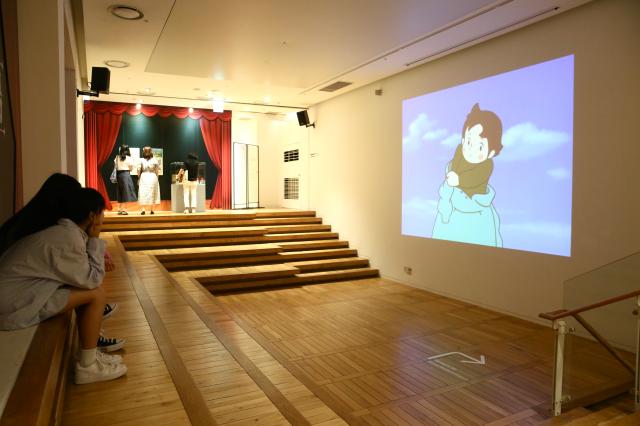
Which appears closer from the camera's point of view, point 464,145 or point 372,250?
point 464,145

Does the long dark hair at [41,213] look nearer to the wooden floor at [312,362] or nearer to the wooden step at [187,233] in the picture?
the wooden floor at [312,362]

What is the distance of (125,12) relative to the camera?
468cm

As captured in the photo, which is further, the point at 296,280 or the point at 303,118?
the point at 303,118

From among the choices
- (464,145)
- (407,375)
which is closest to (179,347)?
(407,375)

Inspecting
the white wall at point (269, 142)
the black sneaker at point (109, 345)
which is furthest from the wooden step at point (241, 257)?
the black sneaker at point (109, 345)

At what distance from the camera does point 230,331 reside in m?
4.01

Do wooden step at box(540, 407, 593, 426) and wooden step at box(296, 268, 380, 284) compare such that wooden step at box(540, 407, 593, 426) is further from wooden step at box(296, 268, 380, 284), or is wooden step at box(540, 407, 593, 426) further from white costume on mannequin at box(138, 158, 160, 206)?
white costume on mannequin at box(138, 158, 160, 206)

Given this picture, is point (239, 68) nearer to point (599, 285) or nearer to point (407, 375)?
point (407, 375)

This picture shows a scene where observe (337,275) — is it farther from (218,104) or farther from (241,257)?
(218,104)

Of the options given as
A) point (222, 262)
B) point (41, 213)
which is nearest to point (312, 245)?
point (222, 262)

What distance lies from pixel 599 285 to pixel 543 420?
102 cm

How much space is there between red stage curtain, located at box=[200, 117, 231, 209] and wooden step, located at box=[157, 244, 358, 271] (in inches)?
142

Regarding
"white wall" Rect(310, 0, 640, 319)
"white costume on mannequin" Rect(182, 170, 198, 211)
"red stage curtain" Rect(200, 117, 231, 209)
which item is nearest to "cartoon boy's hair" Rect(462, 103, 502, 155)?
"white wall" Rect(310, 0, 640, 319)

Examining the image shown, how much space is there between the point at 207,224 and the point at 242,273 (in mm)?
2061
